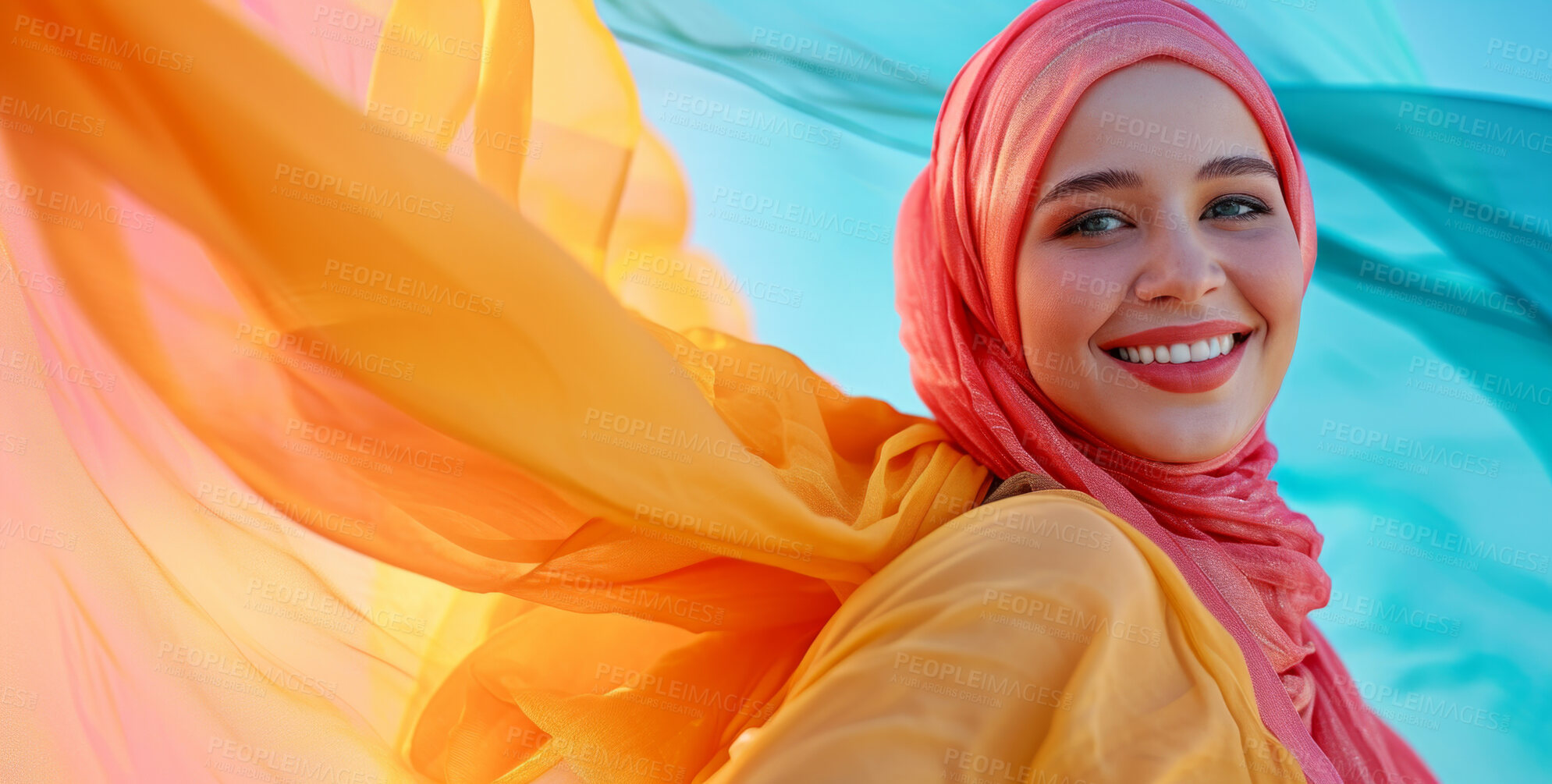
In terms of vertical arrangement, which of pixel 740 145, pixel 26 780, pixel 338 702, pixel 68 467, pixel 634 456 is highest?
pixel 740 145

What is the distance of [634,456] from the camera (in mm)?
1134

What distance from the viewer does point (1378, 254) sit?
2.28 metres

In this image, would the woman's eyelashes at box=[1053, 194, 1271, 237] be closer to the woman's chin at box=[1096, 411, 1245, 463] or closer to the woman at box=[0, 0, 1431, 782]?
the woman at box=[0, 0, 1431, 782]

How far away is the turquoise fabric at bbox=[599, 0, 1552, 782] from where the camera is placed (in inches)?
82.8

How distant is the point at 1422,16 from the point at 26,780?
2622mm

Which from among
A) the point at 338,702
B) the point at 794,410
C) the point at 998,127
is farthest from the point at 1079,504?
the point at 338,702

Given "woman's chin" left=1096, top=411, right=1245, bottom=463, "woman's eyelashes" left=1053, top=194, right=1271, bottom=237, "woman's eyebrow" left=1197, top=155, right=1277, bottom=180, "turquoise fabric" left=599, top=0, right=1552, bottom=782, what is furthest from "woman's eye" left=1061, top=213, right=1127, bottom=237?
"turquoise fabric" left=599, top=0, right=1552, bottom=782

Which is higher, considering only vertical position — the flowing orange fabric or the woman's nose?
the woman's nose

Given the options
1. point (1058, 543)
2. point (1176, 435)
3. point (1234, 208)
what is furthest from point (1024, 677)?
point (1234, 208)

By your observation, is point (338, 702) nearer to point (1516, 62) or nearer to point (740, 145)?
point (740, 145)

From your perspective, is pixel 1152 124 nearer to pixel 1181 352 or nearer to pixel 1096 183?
pixel 1096 183

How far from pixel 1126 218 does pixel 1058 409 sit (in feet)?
0.90

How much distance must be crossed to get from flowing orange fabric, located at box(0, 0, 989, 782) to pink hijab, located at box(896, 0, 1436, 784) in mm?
119

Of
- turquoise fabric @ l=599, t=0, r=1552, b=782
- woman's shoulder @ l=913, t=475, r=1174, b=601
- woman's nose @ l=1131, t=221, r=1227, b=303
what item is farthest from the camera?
turquoise fabric @ l=599, t=0, r=1552, b=782
